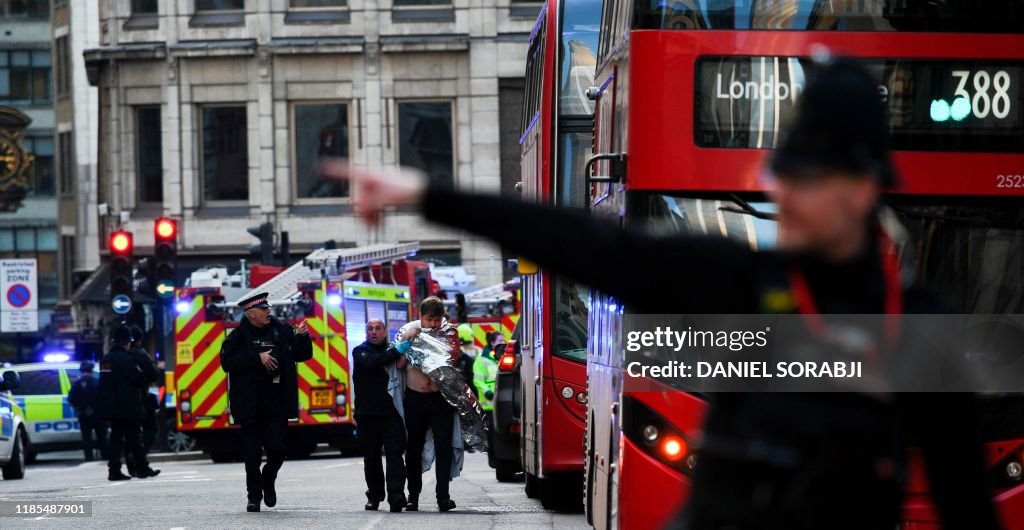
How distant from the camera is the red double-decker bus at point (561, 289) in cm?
1473

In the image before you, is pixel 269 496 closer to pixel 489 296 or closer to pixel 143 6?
pixel 489 296

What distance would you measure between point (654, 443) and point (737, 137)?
1.49 meters

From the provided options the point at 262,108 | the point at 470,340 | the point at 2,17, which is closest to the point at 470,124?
the point at 262,108

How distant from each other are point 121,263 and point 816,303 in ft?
78.1

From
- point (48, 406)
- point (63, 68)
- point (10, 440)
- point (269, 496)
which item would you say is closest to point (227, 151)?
point (48, 406)

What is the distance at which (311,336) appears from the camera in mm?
25312

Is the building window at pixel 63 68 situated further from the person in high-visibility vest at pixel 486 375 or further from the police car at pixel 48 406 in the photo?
the person in high-visibility vest at pixel 486 375

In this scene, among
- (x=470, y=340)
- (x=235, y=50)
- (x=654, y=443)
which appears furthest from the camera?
(x=235, y=50)

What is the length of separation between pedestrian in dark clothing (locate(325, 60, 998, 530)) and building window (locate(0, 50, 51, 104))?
63425mm

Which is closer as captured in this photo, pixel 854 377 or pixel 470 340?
pixel 854 377

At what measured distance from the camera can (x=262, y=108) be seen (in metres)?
41.3

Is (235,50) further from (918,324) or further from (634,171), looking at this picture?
(918,324)

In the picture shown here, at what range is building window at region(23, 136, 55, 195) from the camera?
6469 centimetres

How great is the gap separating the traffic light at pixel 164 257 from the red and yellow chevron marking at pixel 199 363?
0.97 ft
